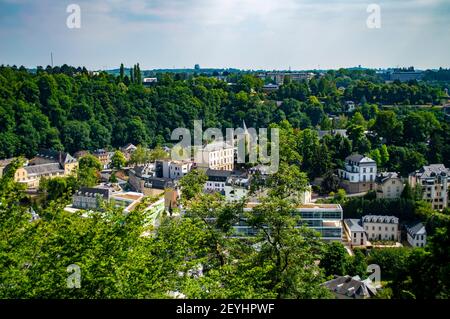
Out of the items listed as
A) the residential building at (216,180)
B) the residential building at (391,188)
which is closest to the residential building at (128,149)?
the residential building at (216,180)

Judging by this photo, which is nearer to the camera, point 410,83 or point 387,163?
point 387,163

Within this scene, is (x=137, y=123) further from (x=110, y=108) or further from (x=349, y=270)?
(x=349, y=270)

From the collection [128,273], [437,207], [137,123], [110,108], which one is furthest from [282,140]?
[128,273]

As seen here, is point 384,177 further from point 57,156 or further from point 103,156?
point 57,156

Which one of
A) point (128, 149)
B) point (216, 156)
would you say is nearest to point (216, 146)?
point (216, 156)

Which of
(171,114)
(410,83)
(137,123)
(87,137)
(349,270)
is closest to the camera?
(349,270)

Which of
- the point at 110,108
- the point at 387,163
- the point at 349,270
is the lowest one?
the point at 349,270

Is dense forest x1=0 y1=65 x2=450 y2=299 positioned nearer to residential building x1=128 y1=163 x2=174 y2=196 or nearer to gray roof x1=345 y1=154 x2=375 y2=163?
gray roof x1=345 y1=154 x2=375 y2=163
